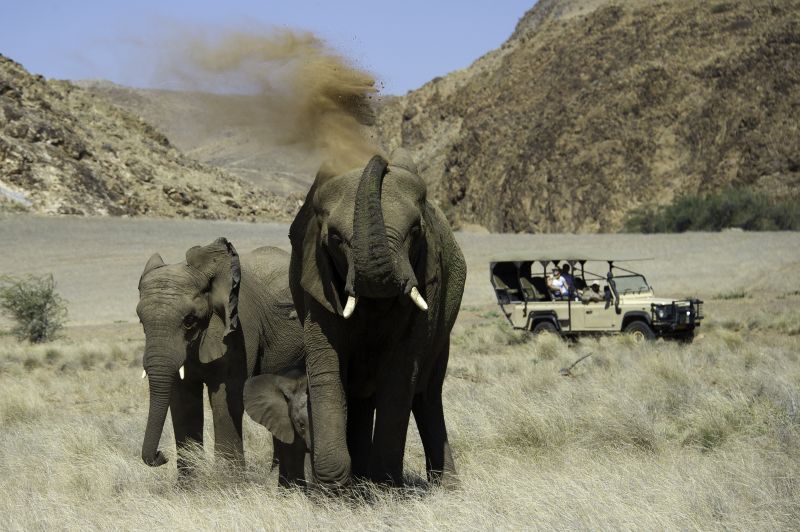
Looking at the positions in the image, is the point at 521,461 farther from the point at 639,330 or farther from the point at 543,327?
the point at 543,327

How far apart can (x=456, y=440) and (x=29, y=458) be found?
12.0 feet

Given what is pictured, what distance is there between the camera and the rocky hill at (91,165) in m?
64.2

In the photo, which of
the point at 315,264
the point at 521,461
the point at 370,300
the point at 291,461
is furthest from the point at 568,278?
the point at 370,300

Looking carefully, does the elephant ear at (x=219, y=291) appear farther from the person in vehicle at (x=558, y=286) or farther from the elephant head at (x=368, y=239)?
the person in vehicle at (x=558, y=286)

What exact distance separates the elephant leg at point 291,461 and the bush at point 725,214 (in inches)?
2252

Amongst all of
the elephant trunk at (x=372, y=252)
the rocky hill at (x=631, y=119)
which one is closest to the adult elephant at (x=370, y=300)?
the elephant trunk at (x=372, y=252)

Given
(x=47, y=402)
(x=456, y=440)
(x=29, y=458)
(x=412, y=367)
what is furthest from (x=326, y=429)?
(x=47, y=402)

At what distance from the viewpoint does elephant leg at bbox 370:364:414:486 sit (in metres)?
6.30

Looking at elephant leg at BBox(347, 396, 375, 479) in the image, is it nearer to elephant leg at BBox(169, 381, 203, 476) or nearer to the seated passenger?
elephant leg at BBox(169, 381, 203, 476)

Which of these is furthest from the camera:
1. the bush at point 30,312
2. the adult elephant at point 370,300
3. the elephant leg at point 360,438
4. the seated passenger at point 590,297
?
the bush at point 30,312

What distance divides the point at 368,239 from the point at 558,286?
1683 centimetres

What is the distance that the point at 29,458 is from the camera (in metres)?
9.12

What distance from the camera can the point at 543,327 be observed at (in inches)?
856

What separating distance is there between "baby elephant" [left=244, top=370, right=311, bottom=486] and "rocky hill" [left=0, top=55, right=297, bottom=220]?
190 ft
